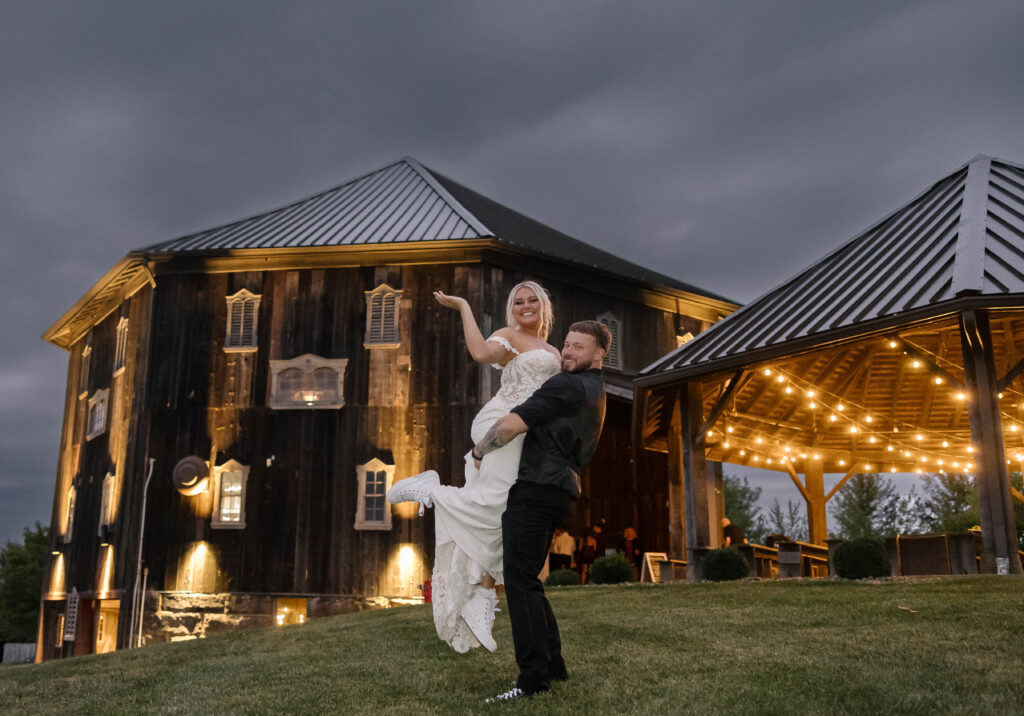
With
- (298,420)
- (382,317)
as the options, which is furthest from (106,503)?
(382,317)

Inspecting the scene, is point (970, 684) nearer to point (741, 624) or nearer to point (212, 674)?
point (741, 624)

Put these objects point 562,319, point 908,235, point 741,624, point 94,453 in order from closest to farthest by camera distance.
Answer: point 741,624 → point 908,235 → point 562,319 → point 94,453

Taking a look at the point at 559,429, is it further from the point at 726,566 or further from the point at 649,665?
the point at 726,566

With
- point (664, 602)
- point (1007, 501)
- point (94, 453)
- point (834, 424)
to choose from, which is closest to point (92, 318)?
point (94, 453)

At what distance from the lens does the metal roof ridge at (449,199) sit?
23.5 meters

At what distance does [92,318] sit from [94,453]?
5.16 m

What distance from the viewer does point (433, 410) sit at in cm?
2264

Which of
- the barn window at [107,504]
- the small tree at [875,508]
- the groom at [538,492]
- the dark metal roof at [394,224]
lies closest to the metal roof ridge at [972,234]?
the groom at [538,492]

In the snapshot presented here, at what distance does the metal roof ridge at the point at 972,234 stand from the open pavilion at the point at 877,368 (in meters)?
0.03

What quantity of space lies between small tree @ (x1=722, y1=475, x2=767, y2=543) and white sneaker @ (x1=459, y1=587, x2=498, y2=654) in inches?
1869

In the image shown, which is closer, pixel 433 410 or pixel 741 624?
pixel 741 624

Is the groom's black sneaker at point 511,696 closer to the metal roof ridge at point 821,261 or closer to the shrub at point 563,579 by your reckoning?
the metal roof ridge at point 821,261

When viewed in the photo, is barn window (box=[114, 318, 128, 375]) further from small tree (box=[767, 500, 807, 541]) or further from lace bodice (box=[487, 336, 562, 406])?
small tree (box=[767, 500, 807, 541])

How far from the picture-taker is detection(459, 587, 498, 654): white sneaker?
5504 millimetres
